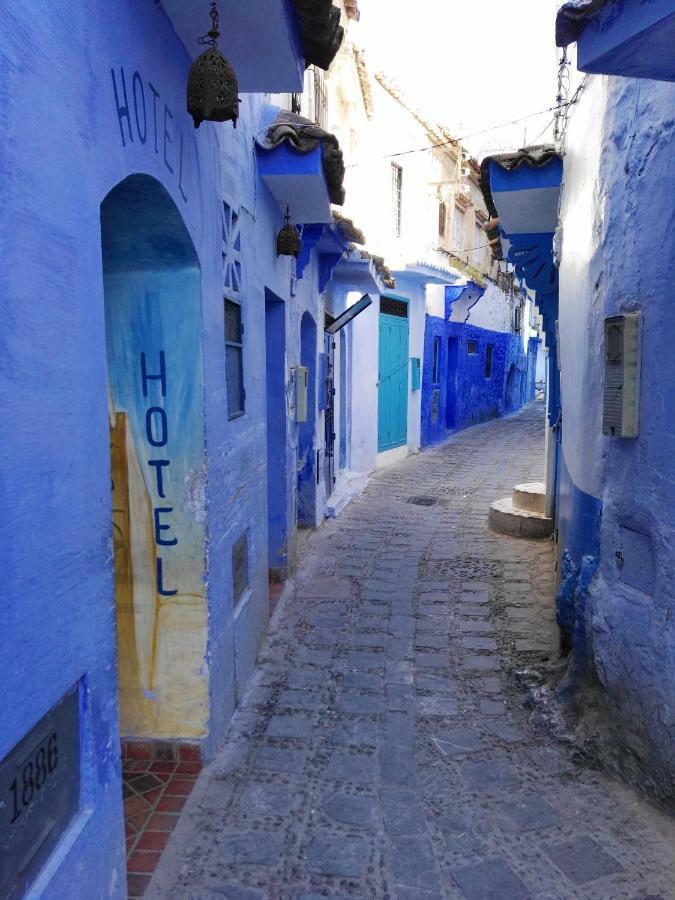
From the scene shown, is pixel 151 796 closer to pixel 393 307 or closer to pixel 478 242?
pixel 393 307

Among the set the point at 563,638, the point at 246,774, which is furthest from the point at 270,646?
the point at 563,638

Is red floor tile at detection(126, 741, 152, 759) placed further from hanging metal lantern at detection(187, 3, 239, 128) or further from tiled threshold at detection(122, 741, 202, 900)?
hanging metal lantern at detection(187, 3, 239, 128)

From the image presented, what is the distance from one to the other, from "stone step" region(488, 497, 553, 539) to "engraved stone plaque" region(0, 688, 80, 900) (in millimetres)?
6576

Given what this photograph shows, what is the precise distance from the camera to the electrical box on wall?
3381mm

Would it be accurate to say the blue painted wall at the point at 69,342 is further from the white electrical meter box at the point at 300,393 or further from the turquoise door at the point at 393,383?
the turquoise door at the point at 393,383

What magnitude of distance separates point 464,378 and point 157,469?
16.9 metres

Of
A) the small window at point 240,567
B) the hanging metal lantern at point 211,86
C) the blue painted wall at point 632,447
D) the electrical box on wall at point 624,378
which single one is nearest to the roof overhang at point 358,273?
the blue painted wall at point 632,447

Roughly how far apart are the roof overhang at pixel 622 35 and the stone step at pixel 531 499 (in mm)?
6014

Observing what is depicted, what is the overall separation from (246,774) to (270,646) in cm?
159

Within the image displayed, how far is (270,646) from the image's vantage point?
513 centimetres

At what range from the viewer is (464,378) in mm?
19562

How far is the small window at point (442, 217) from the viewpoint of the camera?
16984mm

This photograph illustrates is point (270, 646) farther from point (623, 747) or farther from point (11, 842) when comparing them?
point (11, 842)

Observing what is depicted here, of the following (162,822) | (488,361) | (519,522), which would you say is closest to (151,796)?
(162,822)
